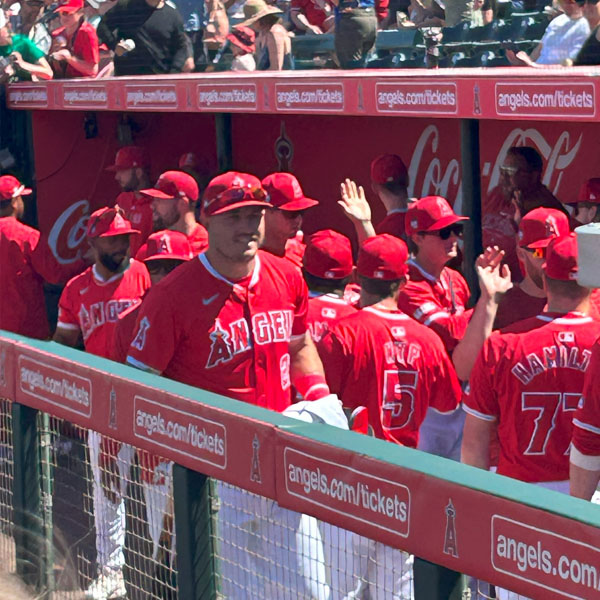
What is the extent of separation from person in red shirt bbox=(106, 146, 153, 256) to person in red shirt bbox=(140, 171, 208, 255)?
4.87ft

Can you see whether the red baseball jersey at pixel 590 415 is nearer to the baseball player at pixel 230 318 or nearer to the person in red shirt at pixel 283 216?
the baseball player at pixel 230 318

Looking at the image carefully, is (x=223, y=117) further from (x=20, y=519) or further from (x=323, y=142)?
(x=20, y=519)

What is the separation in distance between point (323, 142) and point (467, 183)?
2.12 m

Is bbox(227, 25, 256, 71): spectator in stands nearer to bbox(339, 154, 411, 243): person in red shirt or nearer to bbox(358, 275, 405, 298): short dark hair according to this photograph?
bbox(339, 154, 411, 243): person in red shirt

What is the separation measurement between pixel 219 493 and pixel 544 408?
4.70 feet

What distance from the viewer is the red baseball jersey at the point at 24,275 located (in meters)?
8.09

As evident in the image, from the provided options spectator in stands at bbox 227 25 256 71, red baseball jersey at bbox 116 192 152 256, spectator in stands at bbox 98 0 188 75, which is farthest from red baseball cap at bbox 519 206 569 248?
spectator in stands at bbox 98 0 188 75

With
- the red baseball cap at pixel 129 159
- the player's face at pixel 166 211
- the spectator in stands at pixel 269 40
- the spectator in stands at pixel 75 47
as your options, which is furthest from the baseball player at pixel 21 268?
the spectator in stands at pixel 269 40

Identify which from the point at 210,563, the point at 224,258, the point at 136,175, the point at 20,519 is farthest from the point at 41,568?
the point at 136,175

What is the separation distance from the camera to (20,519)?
382cm

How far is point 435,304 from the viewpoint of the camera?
18.0 feet

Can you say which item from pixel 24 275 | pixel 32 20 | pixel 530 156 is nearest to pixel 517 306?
pixel 530 156

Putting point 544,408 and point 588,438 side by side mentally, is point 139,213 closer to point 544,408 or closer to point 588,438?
point 544,408

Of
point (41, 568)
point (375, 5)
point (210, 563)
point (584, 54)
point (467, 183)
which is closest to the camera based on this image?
point (210, 563)
